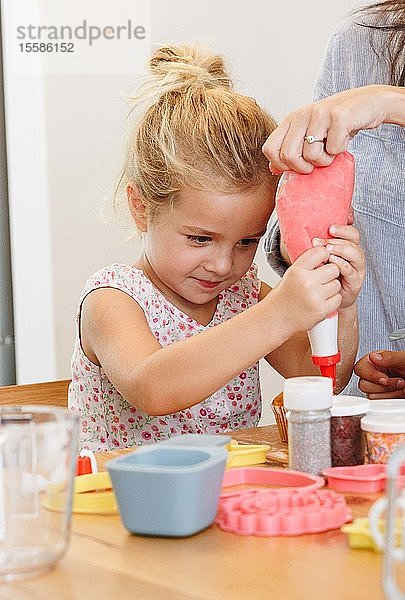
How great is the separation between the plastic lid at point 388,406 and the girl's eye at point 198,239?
42 cm

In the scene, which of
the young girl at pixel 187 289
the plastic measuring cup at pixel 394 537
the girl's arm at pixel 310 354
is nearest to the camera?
the plastic measuring cup at pixel 394 537

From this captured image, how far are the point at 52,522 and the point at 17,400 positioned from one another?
87cm

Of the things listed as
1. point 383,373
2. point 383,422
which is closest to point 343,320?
point 383,373

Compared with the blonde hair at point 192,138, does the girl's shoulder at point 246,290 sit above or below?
below

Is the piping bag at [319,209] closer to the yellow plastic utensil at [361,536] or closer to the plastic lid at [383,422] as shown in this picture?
the plastic lid at [383,422]

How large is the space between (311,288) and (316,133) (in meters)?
0.15

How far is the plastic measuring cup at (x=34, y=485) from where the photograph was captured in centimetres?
59

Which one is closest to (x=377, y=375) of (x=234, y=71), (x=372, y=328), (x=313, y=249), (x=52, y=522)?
(x=313, y=249)

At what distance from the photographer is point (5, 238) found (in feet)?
9.02

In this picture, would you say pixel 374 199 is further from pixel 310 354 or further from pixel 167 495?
pixel 167 495

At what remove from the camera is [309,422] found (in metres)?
0.80

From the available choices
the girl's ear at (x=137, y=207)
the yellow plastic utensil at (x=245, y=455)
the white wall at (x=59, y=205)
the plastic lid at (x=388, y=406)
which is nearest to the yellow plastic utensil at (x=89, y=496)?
the yellow plastic utensil at (x=245, y=455)

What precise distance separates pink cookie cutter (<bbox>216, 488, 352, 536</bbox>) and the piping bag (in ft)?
0.82

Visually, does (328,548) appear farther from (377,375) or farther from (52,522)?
(377,375)
